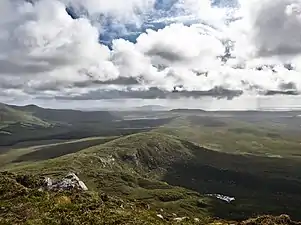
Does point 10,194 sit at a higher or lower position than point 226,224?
higher

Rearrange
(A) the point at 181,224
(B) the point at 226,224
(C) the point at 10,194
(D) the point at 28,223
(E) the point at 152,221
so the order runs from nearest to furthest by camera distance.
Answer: (D) the point at 28,223 < (E) the point at 152,221 < (A) the point at 181,224 < (B) the point at 226,224 < (C) the point at 10,194

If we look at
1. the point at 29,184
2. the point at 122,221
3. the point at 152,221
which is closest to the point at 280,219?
the point at 152,221

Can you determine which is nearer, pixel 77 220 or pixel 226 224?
pixel 77 220

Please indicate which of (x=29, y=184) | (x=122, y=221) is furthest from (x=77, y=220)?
(x=29, y=184)

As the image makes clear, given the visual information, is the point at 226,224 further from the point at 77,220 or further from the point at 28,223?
the point at 28,223

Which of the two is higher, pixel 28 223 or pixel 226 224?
pixel 28 223

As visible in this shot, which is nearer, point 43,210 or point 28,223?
point 28,223

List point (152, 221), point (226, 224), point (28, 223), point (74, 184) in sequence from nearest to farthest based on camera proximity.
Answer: point (28, 223), point (152, 221), point (226, 224), point (74, 184)

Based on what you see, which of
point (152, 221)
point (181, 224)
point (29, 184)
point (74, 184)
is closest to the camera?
point (152, 221)

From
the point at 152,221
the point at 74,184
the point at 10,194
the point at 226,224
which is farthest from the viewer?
the point at 74,184

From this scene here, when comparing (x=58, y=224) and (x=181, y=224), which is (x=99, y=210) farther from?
(x=181, y=224)
